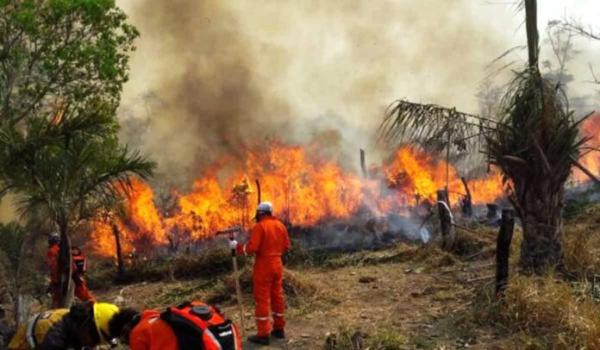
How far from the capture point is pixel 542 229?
8.30 meters

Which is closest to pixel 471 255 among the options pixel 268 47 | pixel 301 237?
pixel 301 237

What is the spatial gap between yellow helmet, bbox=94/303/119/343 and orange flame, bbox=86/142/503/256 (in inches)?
540

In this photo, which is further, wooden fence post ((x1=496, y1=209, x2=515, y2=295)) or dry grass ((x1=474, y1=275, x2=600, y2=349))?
wooden fence post ((x1=496, y1=209, x2=515, y2=295))

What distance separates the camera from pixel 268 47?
84.0 feet

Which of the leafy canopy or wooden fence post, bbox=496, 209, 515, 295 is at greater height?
the leafy canopy

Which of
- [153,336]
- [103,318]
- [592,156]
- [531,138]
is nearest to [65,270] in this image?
[103,318]

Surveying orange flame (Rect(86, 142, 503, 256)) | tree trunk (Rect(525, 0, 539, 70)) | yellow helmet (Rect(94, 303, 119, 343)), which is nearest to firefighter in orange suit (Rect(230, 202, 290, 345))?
yellow helmet (Rect(94, 303, 119, 343))

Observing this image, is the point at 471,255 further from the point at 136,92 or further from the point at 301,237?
the point at 136,92

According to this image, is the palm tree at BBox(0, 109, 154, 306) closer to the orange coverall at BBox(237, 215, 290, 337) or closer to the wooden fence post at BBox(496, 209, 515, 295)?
the orange coverall at BBox(237, 215, 290, 337)

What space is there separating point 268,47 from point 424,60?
896 centimetres

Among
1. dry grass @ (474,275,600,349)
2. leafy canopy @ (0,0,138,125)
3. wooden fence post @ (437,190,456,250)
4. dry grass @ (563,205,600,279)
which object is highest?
leafy canopy @ (0,0,138,125)

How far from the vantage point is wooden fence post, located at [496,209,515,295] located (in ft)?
24.9

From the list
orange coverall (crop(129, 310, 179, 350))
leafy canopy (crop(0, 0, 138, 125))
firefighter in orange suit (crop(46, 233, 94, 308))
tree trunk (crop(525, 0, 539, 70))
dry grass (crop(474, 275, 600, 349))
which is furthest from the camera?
leafy canopy (crop(0, 0, 138, 125))

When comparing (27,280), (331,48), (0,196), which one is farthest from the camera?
(331,48)
